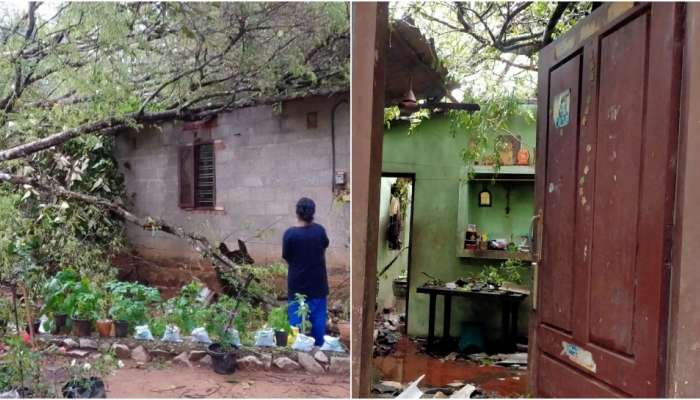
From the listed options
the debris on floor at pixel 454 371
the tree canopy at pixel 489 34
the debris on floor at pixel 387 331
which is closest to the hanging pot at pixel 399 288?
the debris on floor at pixel 387 331

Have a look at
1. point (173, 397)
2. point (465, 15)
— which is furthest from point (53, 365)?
point (465, 15)

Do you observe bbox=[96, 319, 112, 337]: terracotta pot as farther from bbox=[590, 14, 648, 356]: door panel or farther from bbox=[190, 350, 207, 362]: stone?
bbox=[590, 14, 648, 356]: door panel

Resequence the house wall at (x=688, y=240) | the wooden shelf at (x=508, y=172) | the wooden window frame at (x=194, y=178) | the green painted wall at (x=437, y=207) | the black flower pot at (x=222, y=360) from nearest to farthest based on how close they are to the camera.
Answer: the house wall at (x=688, y=240), the black flower pot at (x=222, y=360), the wooden window frame at (x=194, y=178), the wooden shelf at (x=508, y=172), the green painted wall at (x=437, y=207)

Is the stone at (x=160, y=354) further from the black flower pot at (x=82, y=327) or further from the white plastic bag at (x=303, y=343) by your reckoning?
the white plastic bag at (x=303, y=343)

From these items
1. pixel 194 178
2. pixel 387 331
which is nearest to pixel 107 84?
pixel 194 178

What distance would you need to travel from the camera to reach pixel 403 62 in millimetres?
4188

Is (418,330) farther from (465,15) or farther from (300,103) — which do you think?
(300,103)

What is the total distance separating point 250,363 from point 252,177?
822 mm

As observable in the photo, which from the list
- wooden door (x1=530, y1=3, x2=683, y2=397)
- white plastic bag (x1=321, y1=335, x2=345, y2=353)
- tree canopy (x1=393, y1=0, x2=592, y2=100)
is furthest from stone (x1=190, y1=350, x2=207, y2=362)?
tree canopy (x1=393, y1=0, x2=592, y2=100)

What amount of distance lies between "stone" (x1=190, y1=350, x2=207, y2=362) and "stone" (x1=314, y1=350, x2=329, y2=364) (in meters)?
0.51

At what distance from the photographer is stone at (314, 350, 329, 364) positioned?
2.26 meters

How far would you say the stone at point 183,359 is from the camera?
2.37 m

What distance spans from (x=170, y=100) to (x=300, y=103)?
0.62 meters

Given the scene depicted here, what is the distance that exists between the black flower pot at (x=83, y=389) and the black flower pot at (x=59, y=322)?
26cm
